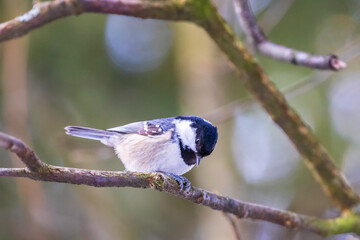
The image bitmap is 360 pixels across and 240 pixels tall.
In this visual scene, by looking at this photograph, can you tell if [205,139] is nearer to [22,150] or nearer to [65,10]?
[65,10]

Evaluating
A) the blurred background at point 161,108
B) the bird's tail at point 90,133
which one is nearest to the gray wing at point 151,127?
the bird's tail at point 90,133

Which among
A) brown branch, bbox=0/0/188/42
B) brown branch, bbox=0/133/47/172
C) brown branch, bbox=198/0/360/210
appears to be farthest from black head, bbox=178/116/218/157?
brown branch, bbox=0/133/47/172

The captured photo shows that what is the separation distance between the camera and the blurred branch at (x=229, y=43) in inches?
70.9

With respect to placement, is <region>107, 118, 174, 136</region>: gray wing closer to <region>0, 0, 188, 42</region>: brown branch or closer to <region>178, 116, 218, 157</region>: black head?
<region>178, 116, 218, 157</region>: black head

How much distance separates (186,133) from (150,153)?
0.67 feet

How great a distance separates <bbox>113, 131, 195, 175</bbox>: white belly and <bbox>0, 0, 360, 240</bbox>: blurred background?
0.67 meters

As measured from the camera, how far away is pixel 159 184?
1626 millimetres

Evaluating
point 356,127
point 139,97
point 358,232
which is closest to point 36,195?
point 139,97

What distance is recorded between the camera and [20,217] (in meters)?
3.34

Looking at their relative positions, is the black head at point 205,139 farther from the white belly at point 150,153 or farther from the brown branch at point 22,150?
the brown branch at point 22,150

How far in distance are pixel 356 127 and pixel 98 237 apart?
2.40m

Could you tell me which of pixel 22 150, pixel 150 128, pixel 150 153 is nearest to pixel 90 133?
pixel 150 153

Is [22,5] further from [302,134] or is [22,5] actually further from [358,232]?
[358,232]

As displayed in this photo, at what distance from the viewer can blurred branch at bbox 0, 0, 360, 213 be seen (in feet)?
5.91
